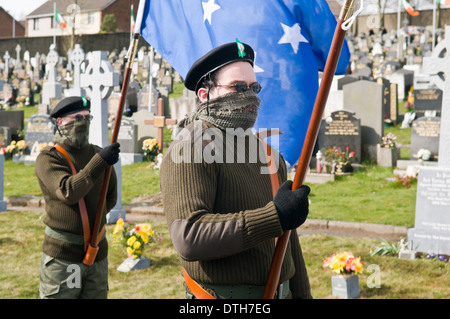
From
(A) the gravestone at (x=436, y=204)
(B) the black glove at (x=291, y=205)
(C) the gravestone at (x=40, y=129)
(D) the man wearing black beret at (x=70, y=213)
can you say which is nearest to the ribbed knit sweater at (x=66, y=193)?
(D) the man wearing black beret at (x=70, y=213)

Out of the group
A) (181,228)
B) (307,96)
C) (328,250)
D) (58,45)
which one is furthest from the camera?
(58,45)

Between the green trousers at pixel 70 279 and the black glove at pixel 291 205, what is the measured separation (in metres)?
2.35

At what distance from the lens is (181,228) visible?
204 centimetres

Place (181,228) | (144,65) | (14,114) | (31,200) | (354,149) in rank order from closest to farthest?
(181,228), (31,200), (354,149), (14,114), (144,65)

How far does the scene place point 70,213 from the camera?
398 centimetres

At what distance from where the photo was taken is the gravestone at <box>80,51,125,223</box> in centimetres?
921

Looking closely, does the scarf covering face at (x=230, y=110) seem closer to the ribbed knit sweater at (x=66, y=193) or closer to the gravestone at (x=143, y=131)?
the ribbed knit sweater at (x=66, y=193)

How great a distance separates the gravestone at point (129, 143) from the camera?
14.6 metres

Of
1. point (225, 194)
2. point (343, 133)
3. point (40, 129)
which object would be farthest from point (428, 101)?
point (225, 194)
